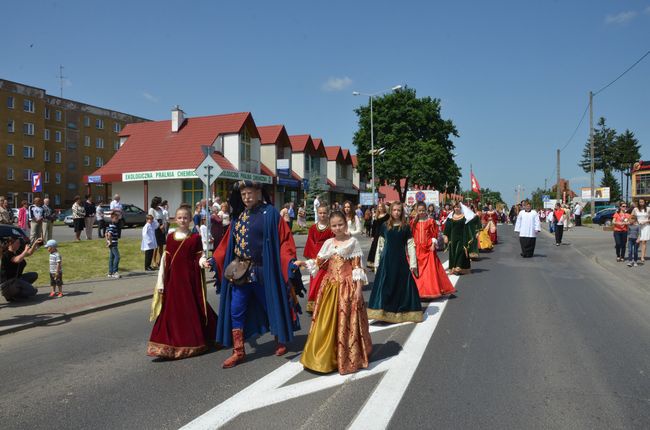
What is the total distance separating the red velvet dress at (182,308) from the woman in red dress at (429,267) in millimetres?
4272

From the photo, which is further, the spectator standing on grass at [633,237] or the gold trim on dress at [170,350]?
the spectator standing on grass at [633,237]

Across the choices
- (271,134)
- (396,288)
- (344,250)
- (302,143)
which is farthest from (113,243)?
(302,143)

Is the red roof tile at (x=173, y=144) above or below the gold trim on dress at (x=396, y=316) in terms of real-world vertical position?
above

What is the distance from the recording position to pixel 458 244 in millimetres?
11781

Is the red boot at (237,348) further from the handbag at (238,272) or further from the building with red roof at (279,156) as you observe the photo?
the building with red roof at (279,156)

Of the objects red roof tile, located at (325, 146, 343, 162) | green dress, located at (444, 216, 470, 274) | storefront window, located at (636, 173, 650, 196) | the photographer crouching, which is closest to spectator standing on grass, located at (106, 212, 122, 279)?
the photographer crouching

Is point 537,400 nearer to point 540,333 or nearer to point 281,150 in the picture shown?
point 540,333

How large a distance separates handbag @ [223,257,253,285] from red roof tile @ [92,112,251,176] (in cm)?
3006

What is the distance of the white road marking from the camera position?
3643 millimetres

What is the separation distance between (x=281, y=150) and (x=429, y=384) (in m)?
39.9

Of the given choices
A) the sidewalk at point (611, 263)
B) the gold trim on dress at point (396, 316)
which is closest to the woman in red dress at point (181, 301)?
the gold trim on dress at point (396, 316)

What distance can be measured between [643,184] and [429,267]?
76056 mm

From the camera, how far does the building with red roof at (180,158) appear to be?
112ft

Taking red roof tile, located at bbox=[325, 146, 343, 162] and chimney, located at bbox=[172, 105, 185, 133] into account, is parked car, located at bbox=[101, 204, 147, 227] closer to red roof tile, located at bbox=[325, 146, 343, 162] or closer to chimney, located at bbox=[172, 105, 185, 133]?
chimney, located at bbox=[172, 105, 185, 133]
